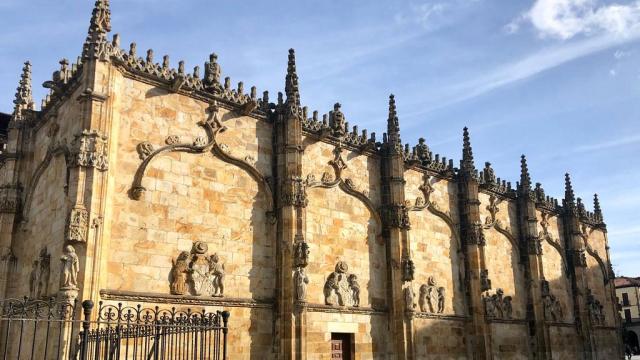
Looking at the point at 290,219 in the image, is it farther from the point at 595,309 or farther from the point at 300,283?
the point at 595,309

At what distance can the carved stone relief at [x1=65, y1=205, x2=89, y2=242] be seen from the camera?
1446 centimetres

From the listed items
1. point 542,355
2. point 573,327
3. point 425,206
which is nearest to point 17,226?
point 425,206

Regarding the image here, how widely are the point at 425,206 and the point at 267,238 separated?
28.0 ft

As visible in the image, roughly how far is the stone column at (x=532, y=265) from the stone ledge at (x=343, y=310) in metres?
10.7

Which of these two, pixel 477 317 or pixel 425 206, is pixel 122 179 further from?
pixel 477 317

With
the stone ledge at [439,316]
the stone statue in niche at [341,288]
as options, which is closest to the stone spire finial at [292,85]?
the stone statue in niche at [341,288]

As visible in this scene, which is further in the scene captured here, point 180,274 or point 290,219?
point 290,219

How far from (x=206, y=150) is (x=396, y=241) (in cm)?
826

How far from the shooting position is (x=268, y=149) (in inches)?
795

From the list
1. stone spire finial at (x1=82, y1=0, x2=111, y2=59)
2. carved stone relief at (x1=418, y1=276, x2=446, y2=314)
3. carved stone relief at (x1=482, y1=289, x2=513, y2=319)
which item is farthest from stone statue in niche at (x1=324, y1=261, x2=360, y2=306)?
stone spire finial at (x1=82, y1=0, x2=111, y2=59)

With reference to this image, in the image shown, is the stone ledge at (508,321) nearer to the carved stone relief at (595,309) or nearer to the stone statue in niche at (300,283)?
the carved stone relief at (595,309)

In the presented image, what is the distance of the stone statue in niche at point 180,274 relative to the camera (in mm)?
16594

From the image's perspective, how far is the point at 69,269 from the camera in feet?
46.8

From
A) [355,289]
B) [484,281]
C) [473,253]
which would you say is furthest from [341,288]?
Result: [484,281]
